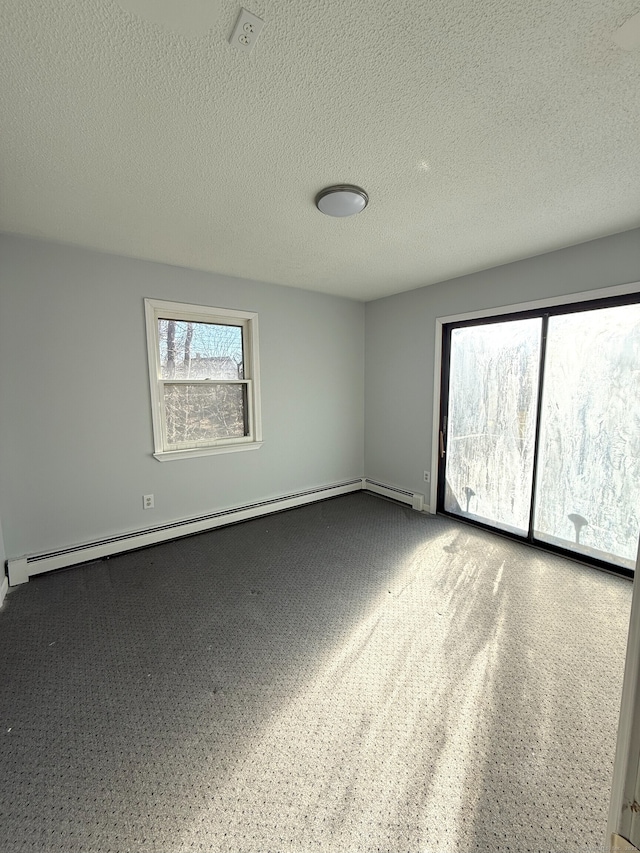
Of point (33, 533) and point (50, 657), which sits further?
point (33, 533)

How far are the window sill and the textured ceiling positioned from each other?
1.71 meters

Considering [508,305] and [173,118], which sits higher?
[173,118]

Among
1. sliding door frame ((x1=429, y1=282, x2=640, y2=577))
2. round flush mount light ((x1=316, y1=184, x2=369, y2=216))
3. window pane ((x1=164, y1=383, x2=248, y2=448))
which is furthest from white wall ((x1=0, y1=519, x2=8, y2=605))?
sliding door frame ((x1=429, y1=282, x2=640, y2=577))

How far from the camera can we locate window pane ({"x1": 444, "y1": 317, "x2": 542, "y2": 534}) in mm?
2994

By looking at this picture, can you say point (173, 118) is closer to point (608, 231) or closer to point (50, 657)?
point (50, 657)

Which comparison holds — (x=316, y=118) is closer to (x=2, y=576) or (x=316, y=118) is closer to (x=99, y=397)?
(x=99, y=397)

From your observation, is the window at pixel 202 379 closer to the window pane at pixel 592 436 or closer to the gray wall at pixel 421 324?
the gray wall at pixel 421 324

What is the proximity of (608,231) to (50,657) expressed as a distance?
13.7 feet

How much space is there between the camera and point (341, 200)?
1.87 metres

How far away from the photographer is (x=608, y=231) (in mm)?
2359

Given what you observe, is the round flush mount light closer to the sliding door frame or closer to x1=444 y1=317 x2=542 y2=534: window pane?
the sliding door frame

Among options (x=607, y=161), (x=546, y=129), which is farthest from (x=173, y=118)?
(x=607, y=161)

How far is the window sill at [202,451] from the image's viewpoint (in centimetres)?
309

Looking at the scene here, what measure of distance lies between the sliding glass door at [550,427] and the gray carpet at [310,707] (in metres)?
0.39
